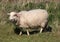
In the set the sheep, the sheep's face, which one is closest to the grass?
the sheep

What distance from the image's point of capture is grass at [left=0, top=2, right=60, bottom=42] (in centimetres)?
1067

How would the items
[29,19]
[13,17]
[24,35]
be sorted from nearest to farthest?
[13,17], [29,19], [24,35]

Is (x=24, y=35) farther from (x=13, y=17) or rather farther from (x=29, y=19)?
(x=13, y=17)

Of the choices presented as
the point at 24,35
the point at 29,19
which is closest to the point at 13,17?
the point at 29,19

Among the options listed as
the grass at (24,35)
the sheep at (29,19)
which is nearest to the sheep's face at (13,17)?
the sheep at (29,19)

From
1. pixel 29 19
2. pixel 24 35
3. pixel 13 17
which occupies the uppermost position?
pixel 13 17

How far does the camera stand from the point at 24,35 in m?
11.3

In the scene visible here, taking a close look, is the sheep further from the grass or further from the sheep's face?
the grass

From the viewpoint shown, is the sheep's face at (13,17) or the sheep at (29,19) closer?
the sheep's face at (13,17)

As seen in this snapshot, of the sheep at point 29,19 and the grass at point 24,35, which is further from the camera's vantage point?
the sheep at point 29,19

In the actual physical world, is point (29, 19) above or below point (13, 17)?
below

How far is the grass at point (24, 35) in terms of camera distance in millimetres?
10666

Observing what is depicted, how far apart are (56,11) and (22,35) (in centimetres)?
321

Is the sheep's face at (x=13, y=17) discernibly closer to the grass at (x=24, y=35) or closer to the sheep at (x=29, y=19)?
the sheep at (x=29, y=19)
